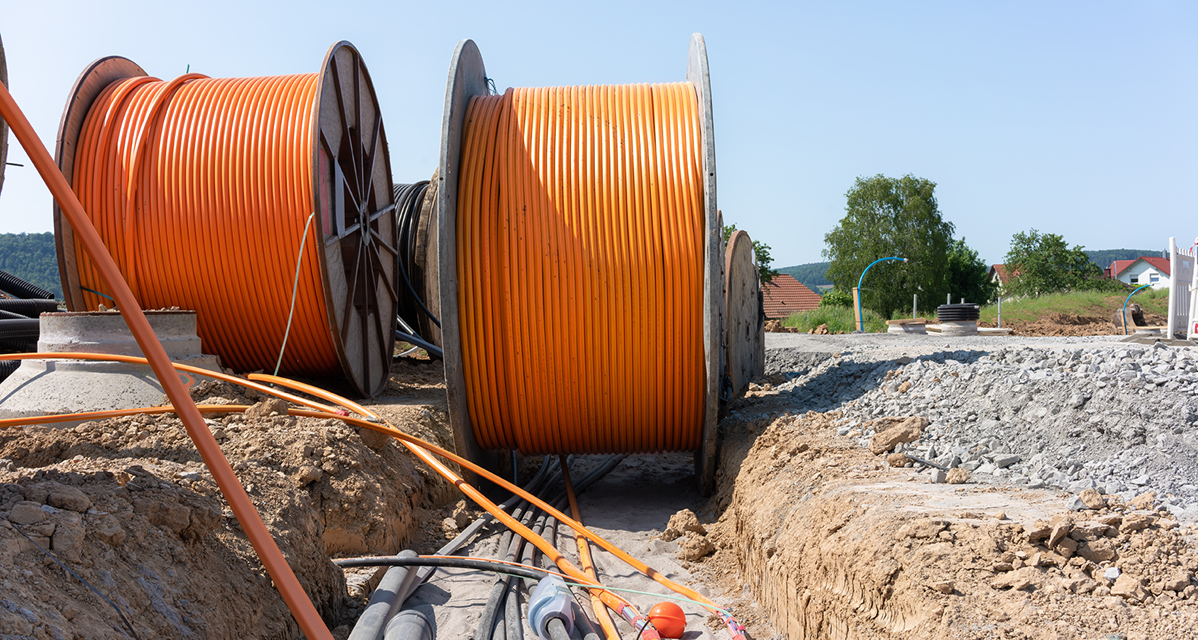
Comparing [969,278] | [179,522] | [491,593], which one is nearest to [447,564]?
[491,593]

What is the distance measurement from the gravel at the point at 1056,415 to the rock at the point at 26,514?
13.8 ft

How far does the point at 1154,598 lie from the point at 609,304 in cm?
362

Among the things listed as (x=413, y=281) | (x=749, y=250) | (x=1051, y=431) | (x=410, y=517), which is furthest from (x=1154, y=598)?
(x=413, y=281)

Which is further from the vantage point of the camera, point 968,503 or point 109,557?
point 968,503

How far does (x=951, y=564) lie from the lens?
3008 millimetres

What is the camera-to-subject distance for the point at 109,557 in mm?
2662

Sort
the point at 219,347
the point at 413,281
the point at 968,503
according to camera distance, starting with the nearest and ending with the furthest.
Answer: the point at 968,503, the point at 219,347, the point at 413,281

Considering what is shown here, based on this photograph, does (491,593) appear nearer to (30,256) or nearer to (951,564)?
(951,564)

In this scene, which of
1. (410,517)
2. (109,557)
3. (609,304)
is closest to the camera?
(109,557)

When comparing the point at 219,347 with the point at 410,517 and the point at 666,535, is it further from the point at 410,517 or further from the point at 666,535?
the point at 666,535

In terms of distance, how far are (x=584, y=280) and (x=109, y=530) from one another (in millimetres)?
3463

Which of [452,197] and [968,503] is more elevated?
[452,197]

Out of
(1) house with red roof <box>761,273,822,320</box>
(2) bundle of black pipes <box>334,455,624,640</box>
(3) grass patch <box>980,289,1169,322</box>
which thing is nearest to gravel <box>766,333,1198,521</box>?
(2) bundle of black pipes <box>334,455,624,640</box>

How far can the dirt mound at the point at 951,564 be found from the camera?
2.70 meters
